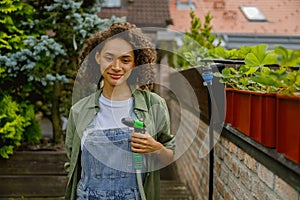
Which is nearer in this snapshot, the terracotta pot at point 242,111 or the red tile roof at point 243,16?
the terracotta pot at point 242,111

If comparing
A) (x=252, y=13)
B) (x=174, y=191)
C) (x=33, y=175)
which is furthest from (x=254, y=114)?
(x=252, y=13)

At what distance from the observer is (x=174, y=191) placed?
3.86m

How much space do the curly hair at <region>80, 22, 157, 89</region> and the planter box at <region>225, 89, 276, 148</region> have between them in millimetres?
405

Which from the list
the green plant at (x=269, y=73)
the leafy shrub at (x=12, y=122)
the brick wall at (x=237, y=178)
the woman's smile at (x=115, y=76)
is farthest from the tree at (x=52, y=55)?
the green plant at (x=269, y=73)

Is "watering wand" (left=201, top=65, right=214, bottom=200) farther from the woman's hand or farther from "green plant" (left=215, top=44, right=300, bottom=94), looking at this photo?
the woman's hand

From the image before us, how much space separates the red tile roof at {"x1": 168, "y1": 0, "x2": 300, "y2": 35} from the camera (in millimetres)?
11109

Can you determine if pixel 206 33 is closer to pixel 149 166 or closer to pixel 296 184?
pixel 149 166

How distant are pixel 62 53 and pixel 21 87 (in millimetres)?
596

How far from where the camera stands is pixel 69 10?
Result: 4238mm

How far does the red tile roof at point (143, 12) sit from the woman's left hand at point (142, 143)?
27.2ft

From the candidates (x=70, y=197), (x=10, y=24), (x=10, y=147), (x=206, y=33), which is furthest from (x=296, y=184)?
(x=206, y=33)

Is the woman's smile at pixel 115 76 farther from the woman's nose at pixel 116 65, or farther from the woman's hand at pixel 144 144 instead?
the woman's hand at pixel 144 144

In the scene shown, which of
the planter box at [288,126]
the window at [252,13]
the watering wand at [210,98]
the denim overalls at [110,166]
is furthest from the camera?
the window at [252,13]

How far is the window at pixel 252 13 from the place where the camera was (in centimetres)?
1140
